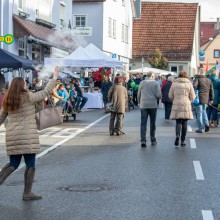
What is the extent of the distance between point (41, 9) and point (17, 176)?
25095 mm

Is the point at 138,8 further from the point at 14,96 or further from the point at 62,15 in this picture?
the point at 14,96

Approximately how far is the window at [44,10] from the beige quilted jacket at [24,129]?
87.3 ft

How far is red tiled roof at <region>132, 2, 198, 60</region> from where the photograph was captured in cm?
6725

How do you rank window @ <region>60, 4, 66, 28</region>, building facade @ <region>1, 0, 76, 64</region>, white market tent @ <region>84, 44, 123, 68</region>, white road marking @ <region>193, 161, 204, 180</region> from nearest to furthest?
1. white road marking @ <region>193, 161, 204, 180</region>
2. building facade @ <region>1, 0, 76, 64</region>
3. white market tent @ <region>84, 44, 123, 68</region>
4. window @ <region>60, 4, 66, 28</region>

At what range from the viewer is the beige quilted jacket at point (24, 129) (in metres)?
9.01

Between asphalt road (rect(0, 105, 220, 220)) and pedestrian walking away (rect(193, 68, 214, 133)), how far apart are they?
1876 millimetres

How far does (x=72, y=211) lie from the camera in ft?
27.4

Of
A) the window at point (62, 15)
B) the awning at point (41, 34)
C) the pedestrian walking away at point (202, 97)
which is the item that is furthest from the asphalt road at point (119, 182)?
the window at point (62, 15)

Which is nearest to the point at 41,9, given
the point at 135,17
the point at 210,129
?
the point at 210,129

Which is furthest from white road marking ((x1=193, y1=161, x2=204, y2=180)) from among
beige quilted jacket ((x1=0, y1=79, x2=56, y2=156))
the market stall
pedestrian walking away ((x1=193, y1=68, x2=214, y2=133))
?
the market stall

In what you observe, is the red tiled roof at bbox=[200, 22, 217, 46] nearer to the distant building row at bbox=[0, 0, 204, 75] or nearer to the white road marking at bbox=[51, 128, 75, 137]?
the distant building row at bbox=[0, 0, 204, 75]

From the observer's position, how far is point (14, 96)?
895 cm

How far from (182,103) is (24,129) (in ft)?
25.0

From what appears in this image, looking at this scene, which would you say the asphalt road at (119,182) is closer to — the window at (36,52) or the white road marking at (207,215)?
the white road marking at (207,215)
